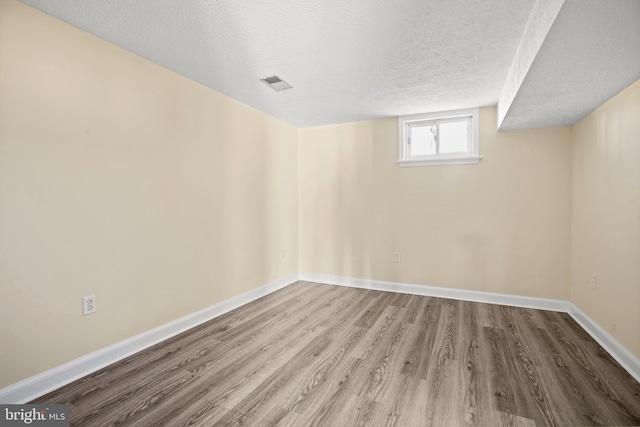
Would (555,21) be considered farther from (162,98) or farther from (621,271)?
(162,98)

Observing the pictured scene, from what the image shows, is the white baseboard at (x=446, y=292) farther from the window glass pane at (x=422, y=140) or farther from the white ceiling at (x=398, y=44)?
the white ceiling at (x=398, y=44)

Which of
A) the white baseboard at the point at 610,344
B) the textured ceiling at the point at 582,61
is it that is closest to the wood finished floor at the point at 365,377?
the white baseboard at the point at 610,344

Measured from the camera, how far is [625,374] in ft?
6.45

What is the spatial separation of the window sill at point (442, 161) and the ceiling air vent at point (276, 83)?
Result: 1829mm

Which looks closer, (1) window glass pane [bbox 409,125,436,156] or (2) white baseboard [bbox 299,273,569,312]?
(2) white baseboard [bbox 299,273,569,312]

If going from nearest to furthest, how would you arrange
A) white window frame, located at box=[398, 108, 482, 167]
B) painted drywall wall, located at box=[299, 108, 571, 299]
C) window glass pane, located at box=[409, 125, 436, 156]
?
1. painted drywall wall, located at box=[299, 108, 571, 299]
2. white window frame, located at box=[398, 108, 482, 167]
3. window glass pane, located at box=[409, 125, 436, 156]

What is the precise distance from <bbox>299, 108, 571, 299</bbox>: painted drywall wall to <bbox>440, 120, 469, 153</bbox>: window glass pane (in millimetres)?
222

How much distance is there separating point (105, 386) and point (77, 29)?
92.1 inches

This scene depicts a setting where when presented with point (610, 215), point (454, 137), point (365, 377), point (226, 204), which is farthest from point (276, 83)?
point (610, 215)

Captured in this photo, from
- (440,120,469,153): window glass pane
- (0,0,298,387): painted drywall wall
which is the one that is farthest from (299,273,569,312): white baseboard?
(440,120,469,153): window glass pane

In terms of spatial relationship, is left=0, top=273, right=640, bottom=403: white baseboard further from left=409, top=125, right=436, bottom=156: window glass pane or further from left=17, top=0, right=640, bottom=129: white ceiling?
left=17, top=0, right=640, bottom=129: white ceiling

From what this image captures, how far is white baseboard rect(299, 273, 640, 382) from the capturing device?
210cm

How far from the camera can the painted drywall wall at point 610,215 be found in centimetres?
205

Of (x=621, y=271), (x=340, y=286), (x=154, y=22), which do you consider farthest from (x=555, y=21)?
(x=340, y=286)
